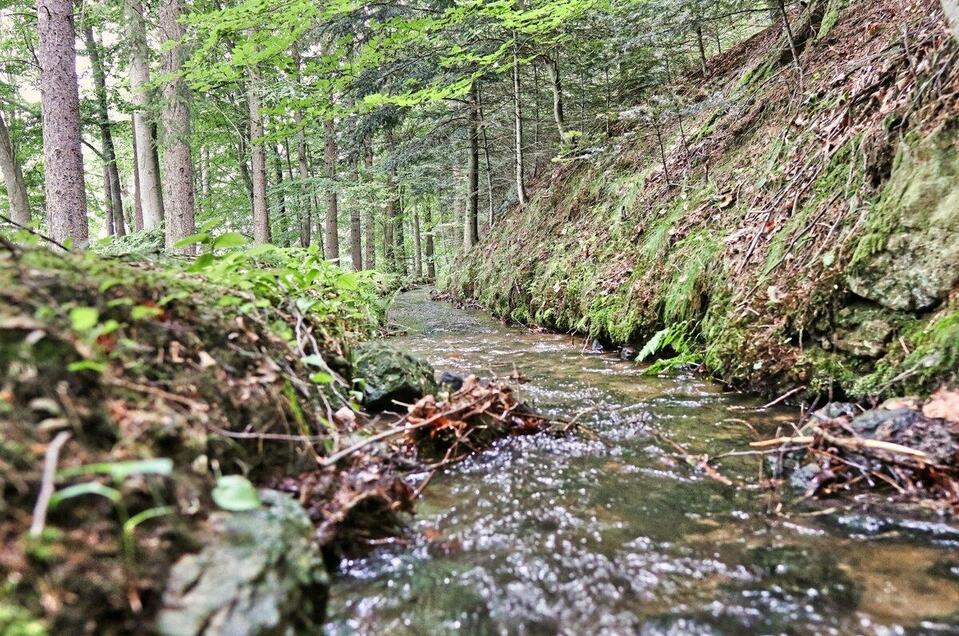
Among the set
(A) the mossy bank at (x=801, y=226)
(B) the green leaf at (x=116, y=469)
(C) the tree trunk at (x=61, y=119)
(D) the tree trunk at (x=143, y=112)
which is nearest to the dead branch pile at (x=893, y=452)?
(A) the mossy bank at (x=801, y=226)

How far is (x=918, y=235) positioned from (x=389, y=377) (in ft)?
12.9

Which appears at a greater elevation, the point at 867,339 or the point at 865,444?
the point at 867,339

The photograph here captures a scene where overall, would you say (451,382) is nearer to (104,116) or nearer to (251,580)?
(251,580)

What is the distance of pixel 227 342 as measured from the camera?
2.17 m

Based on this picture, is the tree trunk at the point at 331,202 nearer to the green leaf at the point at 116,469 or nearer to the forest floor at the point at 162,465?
the forest floor at the point at 162,465

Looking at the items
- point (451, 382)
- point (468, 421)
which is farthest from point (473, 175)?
point (468, 421)

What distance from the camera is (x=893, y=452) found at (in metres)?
2.51

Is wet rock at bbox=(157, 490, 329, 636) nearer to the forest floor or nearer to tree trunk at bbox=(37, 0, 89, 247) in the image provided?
the forest floor

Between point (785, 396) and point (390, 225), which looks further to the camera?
point (390, 225)

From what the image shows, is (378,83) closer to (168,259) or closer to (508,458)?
(168,259)

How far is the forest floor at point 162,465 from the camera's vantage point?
115 centimetres

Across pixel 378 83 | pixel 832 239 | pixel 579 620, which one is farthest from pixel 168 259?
pixel 378 83

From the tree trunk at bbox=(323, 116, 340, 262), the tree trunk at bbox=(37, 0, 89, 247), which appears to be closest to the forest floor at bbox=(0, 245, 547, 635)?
the tree trunk at bbox=(37, 0, 89, 247)

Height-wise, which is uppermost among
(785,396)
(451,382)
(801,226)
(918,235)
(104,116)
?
(104,116)
